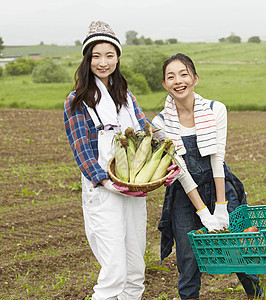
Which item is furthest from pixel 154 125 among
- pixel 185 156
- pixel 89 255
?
pixel 89 255

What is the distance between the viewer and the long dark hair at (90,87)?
3.03 meters

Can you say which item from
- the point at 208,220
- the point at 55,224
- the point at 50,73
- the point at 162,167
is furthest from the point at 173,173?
the point at 50,73

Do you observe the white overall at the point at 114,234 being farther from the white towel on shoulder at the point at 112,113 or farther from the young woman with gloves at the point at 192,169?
the young woman with gloves at the point at 192,169

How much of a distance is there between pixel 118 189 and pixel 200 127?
681mm

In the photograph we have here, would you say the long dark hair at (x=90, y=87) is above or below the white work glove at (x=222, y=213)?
above

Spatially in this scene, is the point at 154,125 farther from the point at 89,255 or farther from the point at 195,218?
the point at 89,255

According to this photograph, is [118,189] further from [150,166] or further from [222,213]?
[222,213]

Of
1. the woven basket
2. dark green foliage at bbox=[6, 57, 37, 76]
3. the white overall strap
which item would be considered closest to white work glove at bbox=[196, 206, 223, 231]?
the woven basket

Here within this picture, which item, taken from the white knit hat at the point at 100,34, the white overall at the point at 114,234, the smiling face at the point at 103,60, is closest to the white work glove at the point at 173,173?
the white overall at the point at 114,234

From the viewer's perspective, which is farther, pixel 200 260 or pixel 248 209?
pixel 248 209

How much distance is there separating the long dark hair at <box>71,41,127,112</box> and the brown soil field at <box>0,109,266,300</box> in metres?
1.48

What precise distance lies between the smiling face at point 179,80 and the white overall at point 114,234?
48 cm

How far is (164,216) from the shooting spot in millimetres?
3316

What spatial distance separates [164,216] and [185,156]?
43 cm
